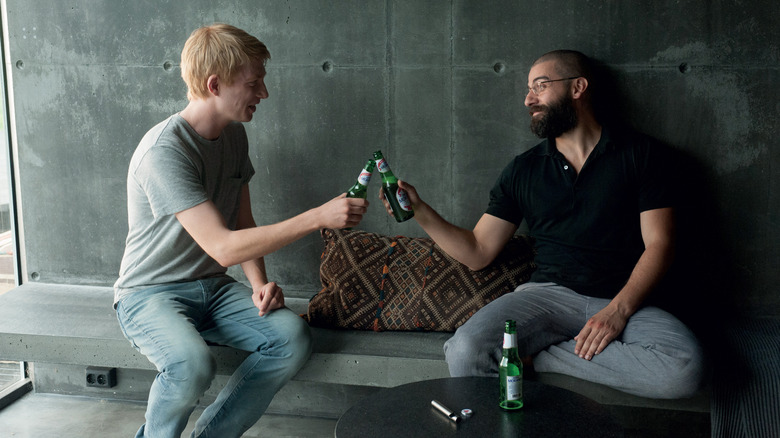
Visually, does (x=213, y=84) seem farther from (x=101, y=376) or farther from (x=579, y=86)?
(x=101, y=376)

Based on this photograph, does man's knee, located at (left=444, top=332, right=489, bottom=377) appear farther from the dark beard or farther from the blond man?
the dark beard

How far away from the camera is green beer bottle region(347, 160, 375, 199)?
2.22 m

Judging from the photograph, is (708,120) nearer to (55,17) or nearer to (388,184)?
(388,184)

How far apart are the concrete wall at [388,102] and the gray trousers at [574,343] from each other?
616 millimetres

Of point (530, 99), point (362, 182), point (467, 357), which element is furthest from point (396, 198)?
point (530, 99)

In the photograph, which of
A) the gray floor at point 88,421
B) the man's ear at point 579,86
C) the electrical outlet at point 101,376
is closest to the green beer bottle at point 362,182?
the man's ear at point 579,86

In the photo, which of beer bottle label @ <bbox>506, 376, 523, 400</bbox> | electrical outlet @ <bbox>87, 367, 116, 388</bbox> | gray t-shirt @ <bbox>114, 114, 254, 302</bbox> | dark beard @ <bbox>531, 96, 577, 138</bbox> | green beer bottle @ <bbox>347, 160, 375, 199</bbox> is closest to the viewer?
beer bottle label @ <bbox>506, 376, 523, 400</bbox>

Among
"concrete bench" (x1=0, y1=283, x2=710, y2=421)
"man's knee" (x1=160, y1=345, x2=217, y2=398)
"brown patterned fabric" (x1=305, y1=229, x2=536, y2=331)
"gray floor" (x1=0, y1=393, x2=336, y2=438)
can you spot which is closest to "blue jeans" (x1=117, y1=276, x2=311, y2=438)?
"man's knee" (x1=160, y1=345, x2=217, y2=398)

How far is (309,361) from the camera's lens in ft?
8.61

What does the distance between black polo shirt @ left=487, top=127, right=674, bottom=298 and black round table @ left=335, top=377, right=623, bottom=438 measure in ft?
2.63

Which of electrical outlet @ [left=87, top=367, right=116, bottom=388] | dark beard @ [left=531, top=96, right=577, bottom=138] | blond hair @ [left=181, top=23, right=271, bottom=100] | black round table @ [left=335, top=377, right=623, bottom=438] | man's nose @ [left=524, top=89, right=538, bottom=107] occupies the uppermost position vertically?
blond hair @ [left=181, top=23, right=271, bottom=100]

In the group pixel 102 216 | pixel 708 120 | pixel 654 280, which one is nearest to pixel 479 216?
pixel 654 280

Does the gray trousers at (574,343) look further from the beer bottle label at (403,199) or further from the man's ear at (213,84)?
the man's ear at (213,84)

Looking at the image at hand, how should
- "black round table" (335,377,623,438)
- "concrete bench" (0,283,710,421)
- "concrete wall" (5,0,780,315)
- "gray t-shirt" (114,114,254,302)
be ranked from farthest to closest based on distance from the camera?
"concrete wall" (5,0,780,315)
"concrete bench" (0,283,710,421)
"gray t-shirt" (114,114,254,302)
"black round table" (335,377,623,438)
